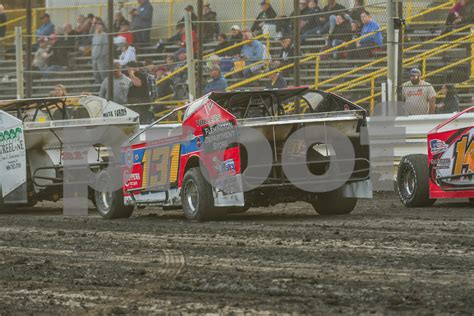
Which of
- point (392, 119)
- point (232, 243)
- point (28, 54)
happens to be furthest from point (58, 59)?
point (232, 243)

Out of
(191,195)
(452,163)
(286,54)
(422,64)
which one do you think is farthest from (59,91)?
(452,163)

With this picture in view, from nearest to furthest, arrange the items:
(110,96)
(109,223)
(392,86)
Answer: (109,223)
(392,86)
(110,96)

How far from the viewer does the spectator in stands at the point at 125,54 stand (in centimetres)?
1791

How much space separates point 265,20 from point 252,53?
58 centimetres

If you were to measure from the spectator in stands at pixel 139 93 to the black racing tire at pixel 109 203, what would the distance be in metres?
4.01

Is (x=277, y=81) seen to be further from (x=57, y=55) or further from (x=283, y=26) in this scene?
(x=57, y=55)

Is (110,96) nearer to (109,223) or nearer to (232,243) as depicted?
(109,223)

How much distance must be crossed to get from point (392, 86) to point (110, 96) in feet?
17.9

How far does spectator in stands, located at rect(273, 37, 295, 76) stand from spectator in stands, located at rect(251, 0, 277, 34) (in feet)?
1.02

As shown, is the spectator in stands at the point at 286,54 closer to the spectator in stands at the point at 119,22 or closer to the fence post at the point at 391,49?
the fence post at the point at 391,49

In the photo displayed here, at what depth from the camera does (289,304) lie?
5.50 meters

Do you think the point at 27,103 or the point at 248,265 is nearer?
the point at 248,265

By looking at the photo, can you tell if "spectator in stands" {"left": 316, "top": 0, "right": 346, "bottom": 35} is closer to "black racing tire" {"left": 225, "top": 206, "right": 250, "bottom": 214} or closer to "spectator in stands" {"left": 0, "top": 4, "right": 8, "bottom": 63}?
"black racing tire" {"left": 225, "top": 206, "right": 250, "bottom": 214}

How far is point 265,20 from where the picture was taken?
632 inches
